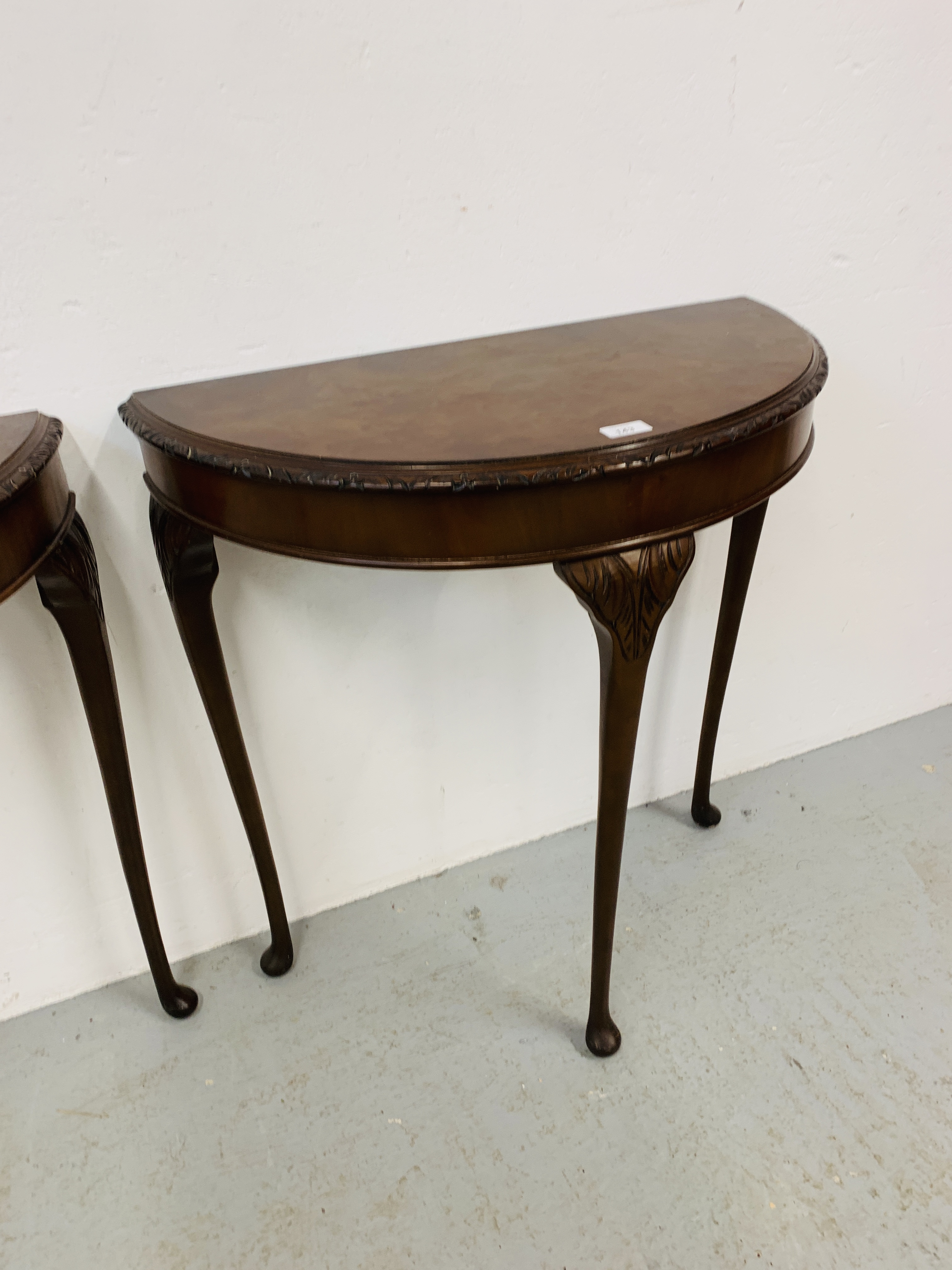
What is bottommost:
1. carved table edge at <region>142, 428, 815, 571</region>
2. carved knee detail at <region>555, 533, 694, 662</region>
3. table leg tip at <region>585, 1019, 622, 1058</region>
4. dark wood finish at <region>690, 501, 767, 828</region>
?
table leg tip at <region>585, 1019, 622, 1058</region>

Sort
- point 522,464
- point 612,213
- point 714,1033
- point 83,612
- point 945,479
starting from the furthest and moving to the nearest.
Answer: point 945,479 < point 714,1033 < point 612,213 < point 83,612 < point 522,464

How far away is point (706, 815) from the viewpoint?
4.94ft

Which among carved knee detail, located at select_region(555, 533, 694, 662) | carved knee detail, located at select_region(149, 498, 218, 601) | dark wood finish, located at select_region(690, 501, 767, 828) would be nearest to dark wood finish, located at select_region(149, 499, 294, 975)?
carved knee detail, located at select_region(149, 498, 218, 601)

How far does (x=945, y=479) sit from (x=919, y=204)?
47 centimetres

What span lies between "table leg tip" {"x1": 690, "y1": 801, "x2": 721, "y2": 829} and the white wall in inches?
3.3

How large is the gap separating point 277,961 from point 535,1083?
42 cm

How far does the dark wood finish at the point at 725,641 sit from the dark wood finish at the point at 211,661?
0.68 meters

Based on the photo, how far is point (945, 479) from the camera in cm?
148

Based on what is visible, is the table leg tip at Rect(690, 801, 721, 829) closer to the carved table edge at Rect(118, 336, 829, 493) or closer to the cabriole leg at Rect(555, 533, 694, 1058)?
the cabriole leg at Rect(555, 533, 694, 1058)

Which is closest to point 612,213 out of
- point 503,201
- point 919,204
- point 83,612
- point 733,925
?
point 503,201

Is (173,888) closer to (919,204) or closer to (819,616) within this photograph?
(819,616)

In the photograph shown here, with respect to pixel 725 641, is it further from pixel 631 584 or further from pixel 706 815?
pixel 631 584

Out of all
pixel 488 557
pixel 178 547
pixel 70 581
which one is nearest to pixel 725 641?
pixel 488 557

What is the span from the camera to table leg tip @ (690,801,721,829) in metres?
1.51
